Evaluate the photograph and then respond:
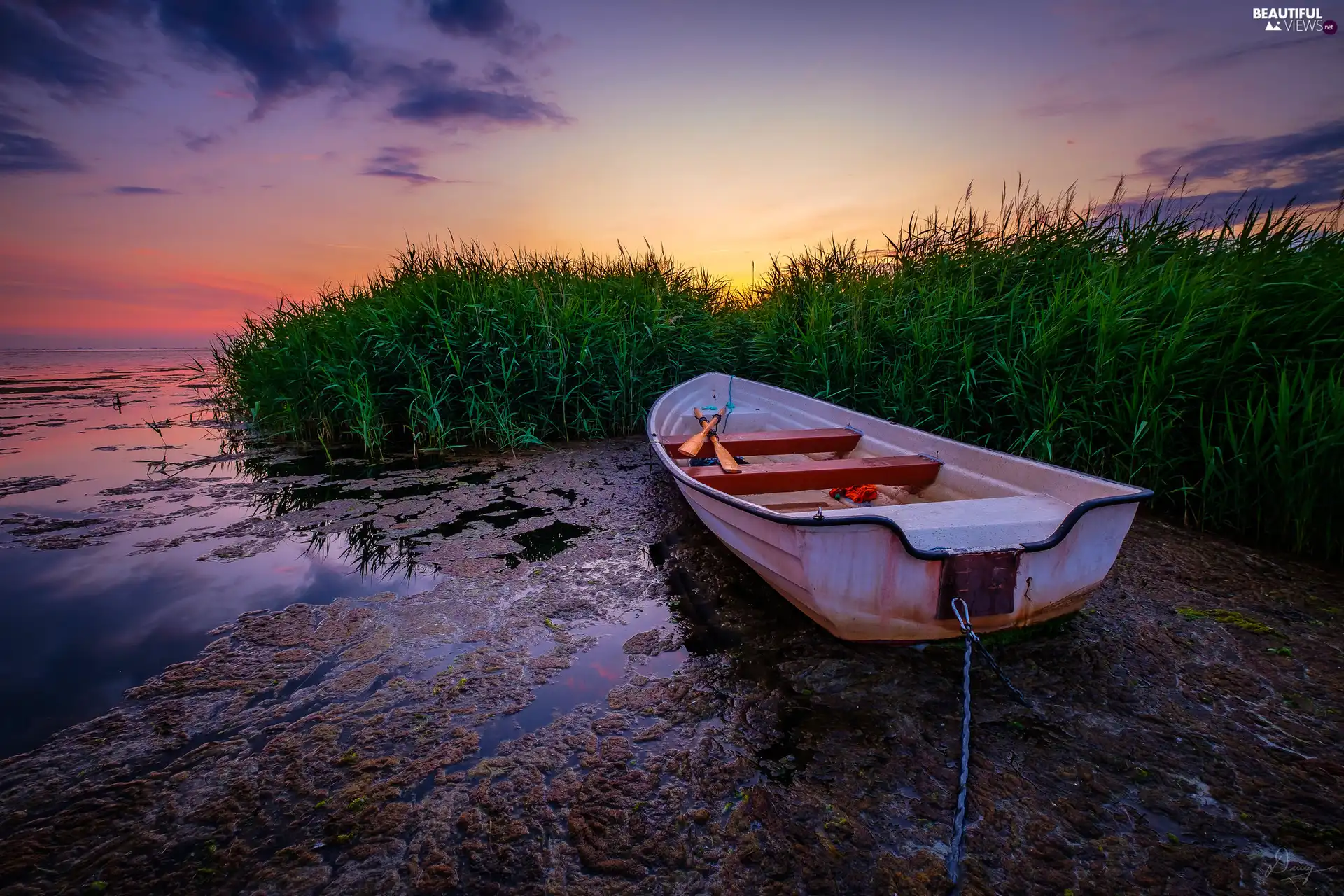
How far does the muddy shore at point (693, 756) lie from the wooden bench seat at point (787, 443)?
110 cm

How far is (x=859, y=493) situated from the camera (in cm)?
252

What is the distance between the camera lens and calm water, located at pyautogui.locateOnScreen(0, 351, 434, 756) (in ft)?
6.07

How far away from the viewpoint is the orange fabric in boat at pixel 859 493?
2.50 metres

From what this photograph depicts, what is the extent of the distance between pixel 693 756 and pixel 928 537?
0.92 metres

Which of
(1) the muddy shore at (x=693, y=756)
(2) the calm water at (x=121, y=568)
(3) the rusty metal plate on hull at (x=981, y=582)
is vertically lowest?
(1) the muddy shore at (x=693, y=756)

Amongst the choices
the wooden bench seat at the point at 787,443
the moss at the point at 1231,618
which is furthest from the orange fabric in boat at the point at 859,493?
the moss at the point at 1231,618

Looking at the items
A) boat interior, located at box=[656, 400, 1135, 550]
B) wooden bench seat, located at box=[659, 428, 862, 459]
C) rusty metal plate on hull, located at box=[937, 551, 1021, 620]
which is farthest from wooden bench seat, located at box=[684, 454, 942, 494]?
rusty metal plate on hull, located at box=[937, 551, 1021, 620]

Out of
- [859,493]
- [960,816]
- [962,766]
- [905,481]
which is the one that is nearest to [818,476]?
[859,493]

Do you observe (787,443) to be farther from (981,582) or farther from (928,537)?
(981,582)

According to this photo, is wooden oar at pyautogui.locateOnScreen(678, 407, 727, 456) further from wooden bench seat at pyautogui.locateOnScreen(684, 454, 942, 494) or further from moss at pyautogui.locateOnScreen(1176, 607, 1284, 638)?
moss at pyautogui.locateOnScreen(1176, 607, 1284, 638)

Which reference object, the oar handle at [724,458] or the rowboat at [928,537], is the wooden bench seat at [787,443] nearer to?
the oar handle at [724,458]

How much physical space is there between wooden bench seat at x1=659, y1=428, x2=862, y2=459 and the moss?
1559 mm

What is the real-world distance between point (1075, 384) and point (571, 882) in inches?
134

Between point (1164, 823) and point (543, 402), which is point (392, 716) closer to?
point (1164, 823)
